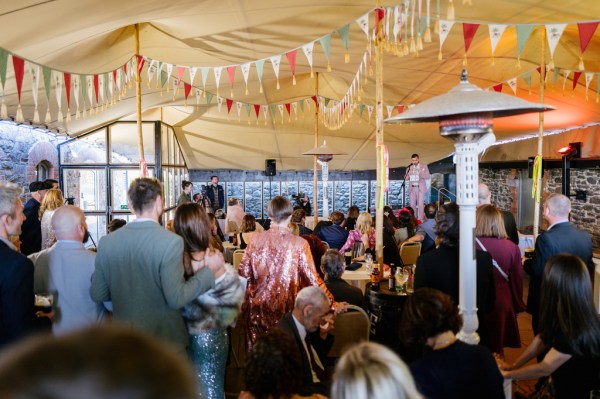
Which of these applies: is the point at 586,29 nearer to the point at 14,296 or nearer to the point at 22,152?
the point at 14,296

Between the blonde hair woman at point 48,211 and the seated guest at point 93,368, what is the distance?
13.9 feet

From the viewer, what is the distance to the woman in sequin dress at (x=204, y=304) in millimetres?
2537

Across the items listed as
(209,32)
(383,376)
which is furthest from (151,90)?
(383,376)

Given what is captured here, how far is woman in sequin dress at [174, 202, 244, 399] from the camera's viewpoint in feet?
8.32

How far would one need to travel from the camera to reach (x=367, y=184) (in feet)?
52.0

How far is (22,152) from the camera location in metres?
6.88

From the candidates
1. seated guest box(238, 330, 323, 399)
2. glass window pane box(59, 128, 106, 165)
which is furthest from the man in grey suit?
glass window pane box(59, 128, 106, 165)

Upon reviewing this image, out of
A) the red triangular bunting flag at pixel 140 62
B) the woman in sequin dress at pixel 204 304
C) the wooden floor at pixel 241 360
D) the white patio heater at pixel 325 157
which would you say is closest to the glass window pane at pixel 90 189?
the white patio heater at pixel 325 157

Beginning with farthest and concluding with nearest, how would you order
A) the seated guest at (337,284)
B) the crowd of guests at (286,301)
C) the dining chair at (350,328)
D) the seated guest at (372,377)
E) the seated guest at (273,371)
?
the seated guest at (337,284) → the dining chair at (350,328) → the crowd of guests at (286,301) → the seated guest at (273,371) → the seated guest at (372,377)

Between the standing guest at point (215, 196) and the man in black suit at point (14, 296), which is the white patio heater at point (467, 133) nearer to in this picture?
the man in black suit at point (14, 296)

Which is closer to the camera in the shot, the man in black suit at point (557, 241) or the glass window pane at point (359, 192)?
the man in black suit at point (557, 241)

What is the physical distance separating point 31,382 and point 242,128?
12811mm

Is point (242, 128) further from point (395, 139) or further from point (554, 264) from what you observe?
point (554, 264)

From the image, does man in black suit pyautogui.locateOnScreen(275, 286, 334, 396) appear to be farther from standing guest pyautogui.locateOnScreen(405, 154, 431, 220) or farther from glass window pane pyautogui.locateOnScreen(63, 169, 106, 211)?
glass window pane pyautogui.locateOnScreen(63, 169, 106, 211)
